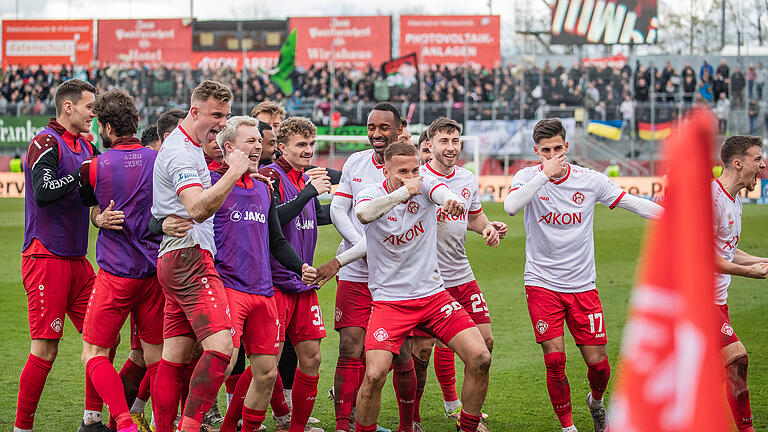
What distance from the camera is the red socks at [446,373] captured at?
6.61 metres

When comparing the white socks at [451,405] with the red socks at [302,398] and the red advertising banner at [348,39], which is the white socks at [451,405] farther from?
the red advertising banner at [348,39]

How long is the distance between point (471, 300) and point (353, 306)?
0.91 m

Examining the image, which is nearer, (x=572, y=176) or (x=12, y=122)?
(x=572, y=176)

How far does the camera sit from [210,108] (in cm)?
493

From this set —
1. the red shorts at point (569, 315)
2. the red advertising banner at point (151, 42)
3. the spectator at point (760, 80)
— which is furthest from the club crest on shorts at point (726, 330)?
the red advertising banner at point (151, 42)

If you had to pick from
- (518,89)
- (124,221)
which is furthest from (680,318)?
(518,89)

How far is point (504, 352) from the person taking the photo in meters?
8.81

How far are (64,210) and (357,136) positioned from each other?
26096 mm

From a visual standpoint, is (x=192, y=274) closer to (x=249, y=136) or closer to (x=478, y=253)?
(x=249, y=136)

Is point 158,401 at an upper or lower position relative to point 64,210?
lower

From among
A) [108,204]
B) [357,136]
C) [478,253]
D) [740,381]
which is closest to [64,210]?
[108,204]

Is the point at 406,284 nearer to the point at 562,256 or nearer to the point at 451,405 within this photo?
the point at 562,256

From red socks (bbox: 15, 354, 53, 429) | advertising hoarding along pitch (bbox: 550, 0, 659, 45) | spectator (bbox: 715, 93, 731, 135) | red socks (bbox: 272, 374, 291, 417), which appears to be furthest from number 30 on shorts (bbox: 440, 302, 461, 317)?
advertising hoarding along pitch (bbox: 550, 0, 659, 45)

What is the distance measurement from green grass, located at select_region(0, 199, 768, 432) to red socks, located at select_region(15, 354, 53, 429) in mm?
413
